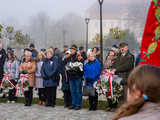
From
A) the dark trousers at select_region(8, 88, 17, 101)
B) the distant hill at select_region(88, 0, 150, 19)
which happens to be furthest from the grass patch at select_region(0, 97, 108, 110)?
the distant hill at select_region(88, 0, 150, 19)

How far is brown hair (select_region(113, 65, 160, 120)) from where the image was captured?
1.74 meters

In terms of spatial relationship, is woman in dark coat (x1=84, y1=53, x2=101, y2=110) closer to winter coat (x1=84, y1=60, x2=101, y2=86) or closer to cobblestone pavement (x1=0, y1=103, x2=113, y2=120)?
winter coat (x1=84, y1=60, x2=101, y2=86)

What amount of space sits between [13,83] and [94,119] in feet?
13.6

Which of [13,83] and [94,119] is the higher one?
[13,83]

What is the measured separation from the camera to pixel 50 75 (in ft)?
31.5

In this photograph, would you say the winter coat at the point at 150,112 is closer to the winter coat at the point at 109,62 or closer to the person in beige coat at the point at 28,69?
the winter coat at the point at 109,62

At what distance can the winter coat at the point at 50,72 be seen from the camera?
9672 millimetres

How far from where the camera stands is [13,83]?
1060cm

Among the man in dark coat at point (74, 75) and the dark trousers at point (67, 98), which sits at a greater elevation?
the man in dark coat at point (74, 75)

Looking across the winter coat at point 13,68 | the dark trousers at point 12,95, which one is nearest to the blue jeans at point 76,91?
the winter coat at point 13,68

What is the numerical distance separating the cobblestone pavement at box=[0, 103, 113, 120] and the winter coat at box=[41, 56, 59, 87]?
0.83 m

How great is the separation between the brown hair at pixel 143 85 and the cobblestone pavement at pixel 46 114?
240 inches

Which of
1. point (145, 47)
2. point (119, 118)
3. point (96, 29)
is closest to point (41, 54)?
point (145, 47)

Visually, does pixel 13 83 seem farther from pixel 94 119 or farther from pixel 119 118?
pixel 119 118
